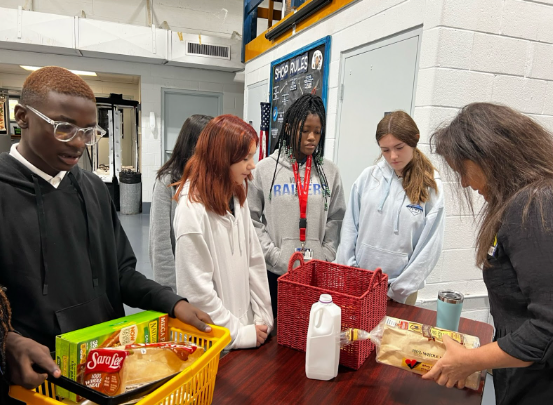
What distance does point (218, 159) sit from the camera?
1.30 m

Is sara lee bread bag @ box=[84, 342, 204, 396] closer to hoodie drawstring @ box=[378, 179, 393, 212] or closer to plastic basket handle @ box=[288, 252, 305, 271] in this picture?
plastic basket handle @ box=[288, 252, 305, 271]

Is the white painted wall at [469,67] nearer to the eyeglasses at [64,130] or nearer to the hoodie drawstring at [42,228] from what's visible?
the eyeglasses at [64,130]

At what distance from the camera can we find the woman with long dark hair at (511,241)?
81cm

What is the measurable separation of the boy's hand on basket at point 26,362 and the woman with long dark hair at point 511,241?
835 millimetres

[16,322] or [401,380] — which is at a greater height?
[16,322]

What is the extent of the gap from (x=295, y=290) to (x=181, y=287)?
364 millimetres

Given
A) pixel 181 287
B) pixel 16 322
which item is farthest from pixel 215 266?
pixel 16 322

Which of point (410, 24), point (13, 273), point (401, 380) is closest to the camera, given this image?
point (13, 273)

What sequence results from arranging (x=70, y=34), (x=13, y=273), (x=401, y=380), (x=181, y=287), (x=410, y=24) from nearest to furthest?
(x=13, y=273)
(x=401, y=380)
(x=181, y=287)
(x=410, y=24)
(x=70, y=34)

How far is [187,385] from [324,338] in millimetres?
391

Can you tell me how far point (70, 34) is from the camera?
5320mm

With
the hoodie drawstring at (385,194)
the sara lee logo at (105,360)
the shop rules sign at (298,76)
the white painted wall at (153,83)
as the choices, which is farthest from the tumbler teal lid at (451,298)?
the white painted wall at (153,83)

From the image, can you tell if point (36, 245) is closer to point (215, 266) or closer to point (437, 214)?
point (215, 266)

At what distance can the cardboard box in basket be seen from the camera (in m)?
1.07
